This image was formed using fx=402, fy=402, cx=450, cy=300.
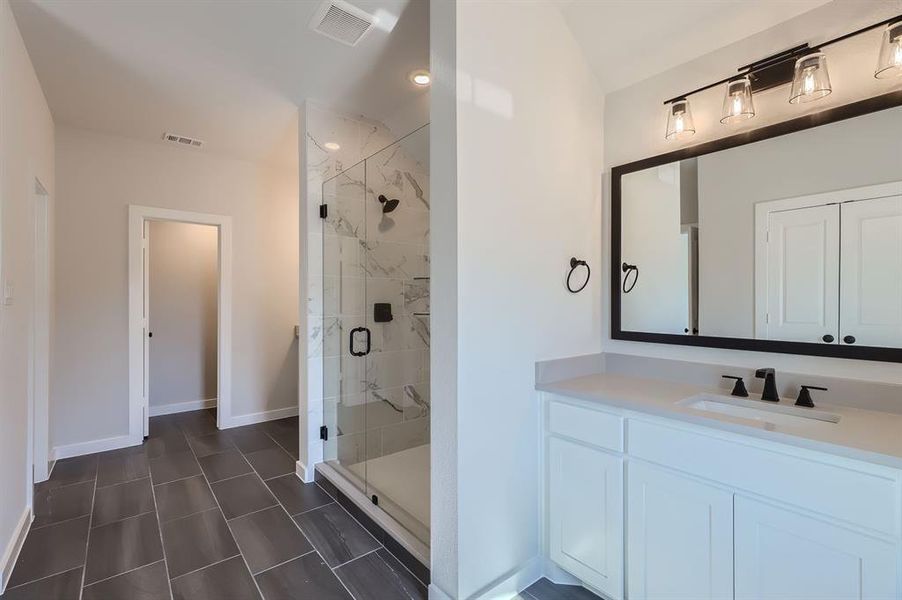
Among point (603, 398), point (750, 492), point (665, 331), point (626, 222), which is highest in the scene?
point (626, 222)

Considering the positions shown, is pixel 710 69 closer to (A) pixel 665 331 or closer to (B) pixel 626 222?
(B) pixel 626 222

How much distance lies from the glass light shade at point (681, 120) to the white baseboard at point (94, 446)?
4.53 metres

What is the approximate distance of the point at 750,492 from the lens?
126 cm

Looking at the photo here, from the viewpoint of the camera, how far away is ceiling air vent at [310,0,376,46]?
1927mm

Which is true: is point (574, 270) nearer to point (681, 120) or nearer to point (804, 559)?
point (681, 120)

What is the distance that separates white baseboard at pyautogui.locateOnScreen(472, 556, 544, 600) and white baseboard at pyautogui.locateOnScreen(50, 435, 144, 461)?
3.36m

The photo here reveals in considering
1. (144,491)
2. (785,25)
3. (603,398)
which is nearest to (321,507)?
(144,491)

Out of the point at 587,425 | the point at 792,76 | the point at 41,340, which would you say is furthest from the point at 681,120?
the point at 41,340

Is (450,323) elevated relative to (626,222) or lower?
lower

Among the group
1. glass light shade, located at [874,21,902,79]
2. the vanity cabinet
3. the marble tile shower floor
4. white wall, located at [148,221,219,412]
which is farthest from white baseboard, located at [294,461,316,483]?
glass light shade, located at [874,21,902,79]

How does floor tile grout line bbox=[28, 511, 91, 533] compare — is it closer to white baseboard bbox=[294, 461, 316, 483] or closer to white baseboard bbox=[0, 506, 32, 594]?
white baseboard bbox=[0, 506, 32, 594]

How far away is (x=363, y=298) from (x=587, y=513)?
1890 mm

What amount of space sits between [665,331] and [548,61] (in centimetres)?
144

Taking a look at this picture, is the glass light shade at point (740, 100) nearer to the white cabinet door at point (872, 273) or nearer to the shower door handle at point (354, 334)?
the white cabinet door at point (872, 273)
